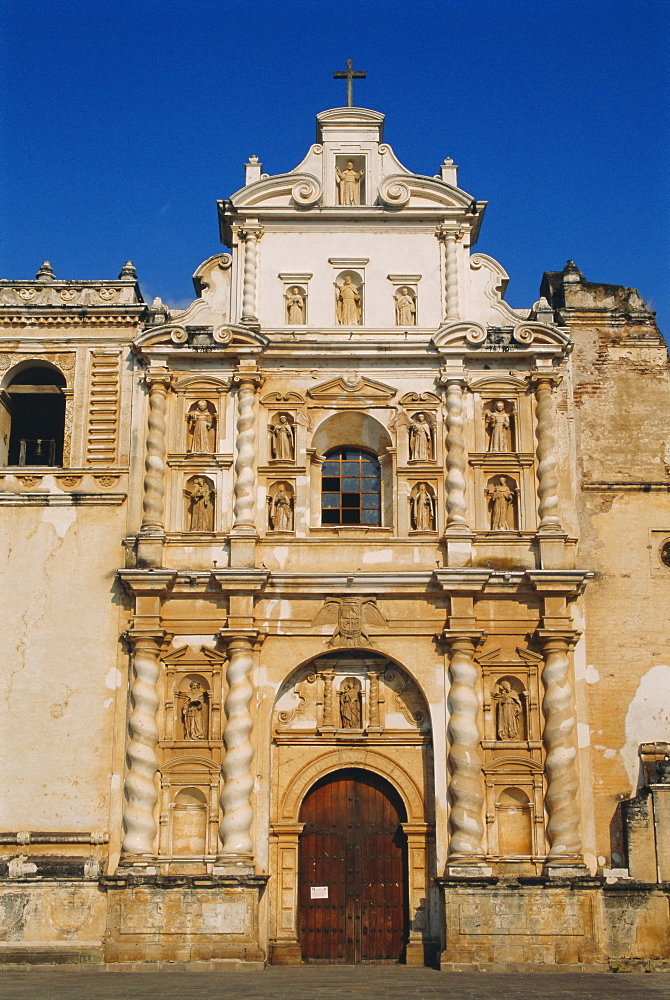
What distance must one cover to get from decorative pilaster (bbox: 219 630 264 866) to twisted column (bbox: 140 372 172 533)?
2191 mm

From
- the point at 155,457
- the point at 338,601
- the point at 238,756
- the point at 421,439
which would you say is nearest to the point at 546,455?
the point at 421,439

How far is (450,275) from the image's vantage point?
19.8 m

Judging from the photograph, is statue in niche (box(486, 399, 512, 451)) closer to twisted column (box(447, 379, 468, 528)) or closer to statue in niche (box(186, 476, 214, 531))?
twisted column (box(447, 379, 468, 528))

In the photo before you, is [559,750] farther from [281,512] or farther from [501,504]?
[281,512]

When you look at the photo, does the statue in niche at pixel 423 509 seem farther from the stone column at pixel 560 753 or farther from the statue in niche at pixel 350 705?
the statue in niche at pixel 350 705

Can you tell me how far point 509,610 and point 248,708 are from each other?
4.10m

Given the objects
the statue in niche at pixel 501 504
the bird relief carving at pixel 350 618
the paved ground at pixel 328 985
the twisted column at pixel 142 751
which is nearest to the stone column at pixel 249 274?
the statue in niche at pixel 501 504

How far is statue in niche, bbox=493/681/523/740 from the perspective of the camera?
702 inches

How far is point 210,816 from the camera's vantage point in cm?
1748

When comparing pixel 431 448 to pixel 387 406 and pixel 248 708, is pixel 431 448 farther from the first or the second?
pixel 248 708

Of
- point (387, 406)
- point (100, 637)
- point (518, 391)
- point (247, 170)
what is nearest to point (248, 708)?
point (100, 637)

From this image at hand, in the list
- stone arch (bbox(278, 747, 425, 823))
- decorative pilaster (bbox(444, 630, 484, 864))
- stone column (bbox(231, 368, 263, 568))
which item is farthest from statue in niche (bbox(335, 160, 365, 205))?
stone arch (bbox(278, 747, 425, 823))

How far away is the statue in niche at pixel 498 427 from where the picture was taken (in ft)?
62.9

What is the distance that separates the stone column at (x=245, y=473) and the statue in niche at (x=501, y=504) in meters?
3.63
